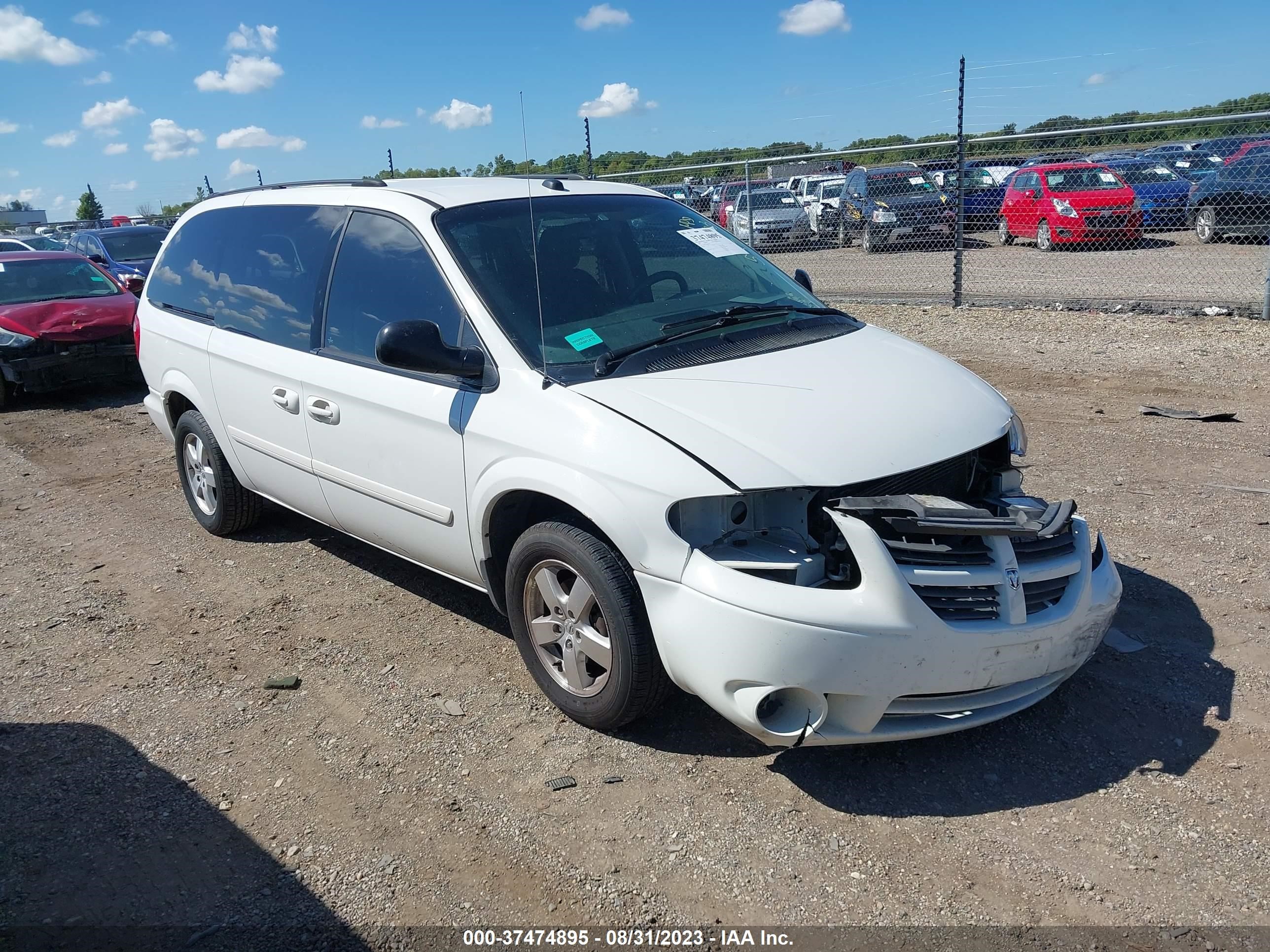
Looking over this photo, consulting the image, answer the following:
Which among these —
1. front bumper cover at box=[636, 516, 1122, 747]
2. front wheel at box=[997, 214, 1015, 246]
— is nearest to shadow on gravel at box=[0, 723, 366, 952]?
front bumper cover at box=[636, 516, 1122, 747]

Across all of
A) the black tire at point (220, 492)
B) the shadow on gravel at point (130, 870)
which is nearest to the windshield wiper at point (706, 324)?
the shadow on gravel at point (130, 870)

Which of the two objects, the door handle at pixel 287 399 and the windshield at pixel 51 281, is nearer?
the door handle at pixel 287 399

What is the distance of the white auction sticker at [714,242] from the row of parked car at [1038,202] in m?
Result: 9.66

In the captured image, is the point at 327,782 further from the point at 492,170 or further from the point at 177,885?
Answer: the point at 492,170

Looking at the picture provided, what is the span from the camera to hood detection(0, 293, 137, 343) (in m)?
10.2

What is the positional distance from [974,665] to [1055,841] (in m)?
0.54

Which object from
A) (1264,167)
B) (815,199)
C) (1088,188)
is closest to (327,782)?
(1264,167)

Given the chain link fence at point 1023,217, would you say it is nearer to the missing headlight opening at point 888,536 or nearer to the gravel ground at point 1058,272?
the gravel ground at point 1058,272

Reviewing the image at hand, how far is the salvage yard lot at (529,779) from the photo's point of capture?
281 centimetres

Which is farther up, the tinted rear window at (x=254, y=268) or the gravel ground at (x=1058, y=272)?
the tinted rear window at (x=254, y=268)

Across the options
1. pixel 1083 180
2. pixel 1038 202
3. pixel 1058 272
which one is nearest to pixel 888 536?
pixel 1058 272

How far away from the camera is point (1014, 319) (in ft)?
36.4

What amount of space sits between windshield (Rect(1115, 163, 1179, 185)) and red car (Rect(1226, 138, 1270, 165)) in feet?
8.38

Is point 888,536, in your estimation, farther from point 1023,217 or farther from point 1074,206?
point 1023,217
